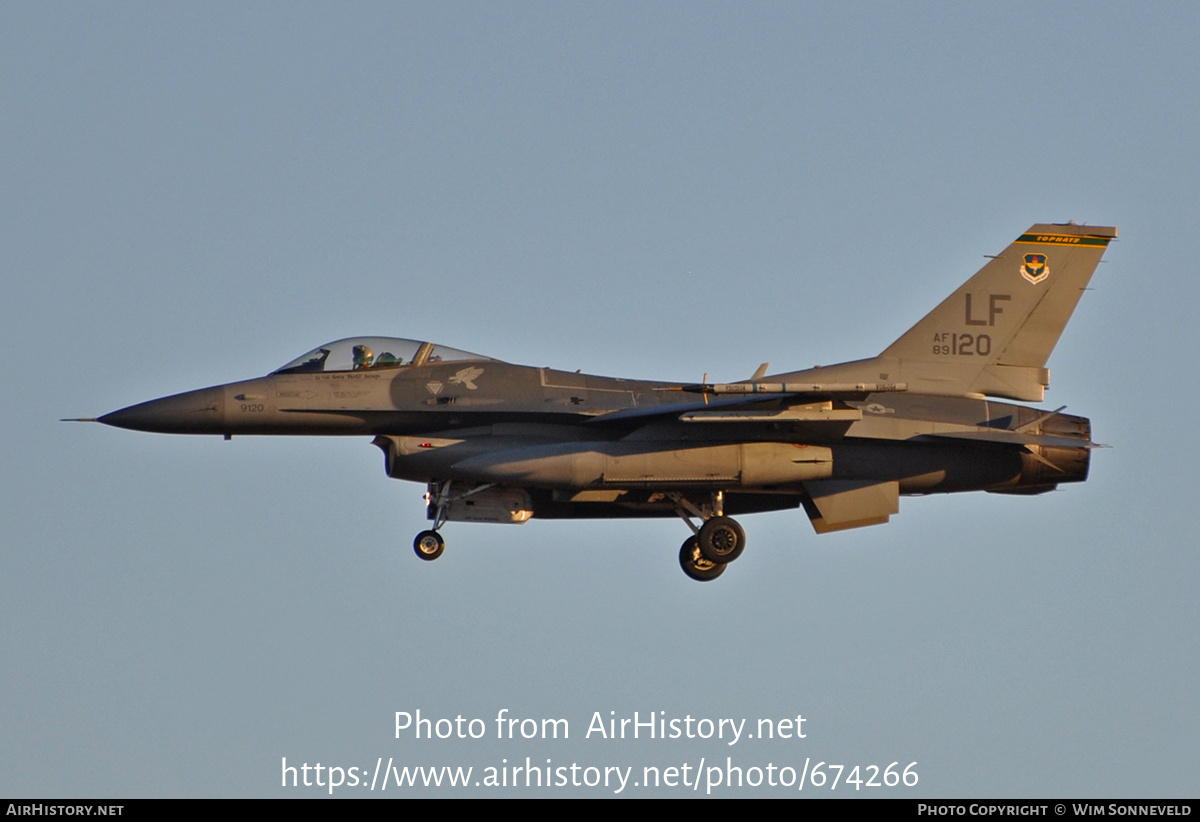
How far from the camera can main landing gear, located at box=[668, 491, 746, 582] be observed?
62.9 ft

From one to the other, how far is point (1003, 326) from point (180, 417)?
988cm

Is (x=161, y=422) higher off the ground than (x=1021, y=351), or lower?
lower

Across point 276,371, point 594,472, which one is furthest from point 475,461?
point 276,371

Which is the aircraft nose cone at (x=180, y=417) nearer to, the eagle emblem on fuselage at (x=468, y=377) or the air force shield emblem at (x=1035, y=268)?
the eagle emblem on fuselage at (x=468, y=377)

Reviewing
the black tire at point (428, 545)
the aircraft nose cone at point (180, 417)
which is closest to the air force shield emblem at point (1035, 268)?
the black tire at point (428, 545)

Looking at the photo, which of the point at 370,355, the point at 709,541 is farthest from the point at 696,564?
the point at 370,355

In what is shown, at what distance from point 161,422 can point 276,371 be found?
1444 millimetres

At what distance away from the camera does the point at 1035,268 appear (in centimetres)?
2077

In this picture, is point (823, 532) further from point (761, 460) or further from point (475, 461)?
→ point (475, 461)

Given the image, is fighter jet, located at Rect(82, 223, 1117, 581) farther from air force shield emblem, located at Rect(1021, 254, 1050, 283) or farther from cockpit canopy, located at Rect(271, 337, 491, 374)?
air force shield emblem, located at Rect(1021, 254, 1050, 283)

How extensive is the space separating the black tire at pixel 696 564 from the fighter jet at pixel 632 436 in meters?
0.02

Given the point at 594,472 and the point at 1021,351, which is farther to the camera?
the point at 1021,351

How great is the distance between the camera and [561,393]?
19.3 metres

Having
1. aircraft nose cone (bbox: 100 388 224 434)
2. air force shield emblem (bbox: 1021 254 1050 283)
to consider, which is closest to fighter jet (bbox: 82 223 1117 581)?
aircraft nose cone (bbox: 100 388 224 434)
